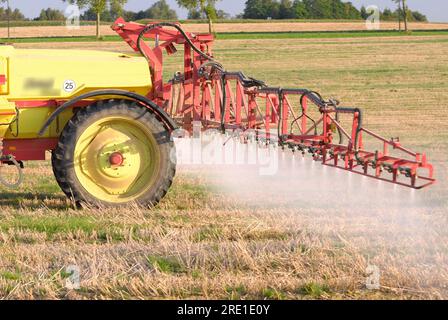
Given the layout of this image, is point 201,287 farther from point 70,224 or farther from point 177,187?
point 177,187

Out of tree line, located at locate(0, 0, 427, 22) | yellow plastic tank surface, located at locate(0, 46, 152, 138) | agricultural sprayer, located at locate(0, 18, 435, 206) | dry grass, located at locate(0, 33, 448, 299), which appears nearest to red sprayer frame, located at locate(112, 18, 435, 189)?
agricultural sprayer, located at locate(0, 18, 435, 206)

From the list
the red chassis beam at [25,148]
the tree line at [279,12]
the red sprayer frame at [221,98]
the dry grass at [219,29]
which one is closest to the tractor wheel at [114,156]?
the red chassis beam at [25,148]

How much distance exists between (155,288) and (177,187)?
4003 millimetres

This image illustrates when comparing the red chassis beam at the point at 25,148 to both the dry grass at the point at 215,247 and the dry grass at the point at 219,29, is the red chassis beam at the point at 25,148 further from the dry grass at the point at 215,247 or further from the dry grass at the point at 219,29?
the dry grass at the point at 219,29

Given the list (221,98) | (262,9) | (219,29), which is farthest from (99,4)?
(221,98)

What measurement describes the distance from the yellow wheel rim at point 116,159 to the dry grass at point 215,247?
0.90ft

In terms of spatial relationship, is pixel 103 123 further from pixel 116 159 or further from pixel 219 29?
pixel 219 29

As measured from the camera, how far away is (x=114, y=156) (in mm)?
7598

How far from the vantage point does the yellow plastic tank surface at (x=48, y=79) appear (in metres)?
7.42

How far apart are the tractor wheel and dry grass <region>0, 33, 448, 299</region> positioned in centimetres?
23

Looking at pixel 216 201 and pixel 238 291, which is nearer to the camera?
pixel 238 291

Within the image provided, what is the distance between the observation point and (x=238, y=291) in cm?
505

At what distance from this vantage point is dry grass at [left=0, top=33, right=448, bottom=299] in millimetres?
5105

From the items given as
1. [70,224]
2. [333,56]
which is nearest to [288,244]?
[70,224]
